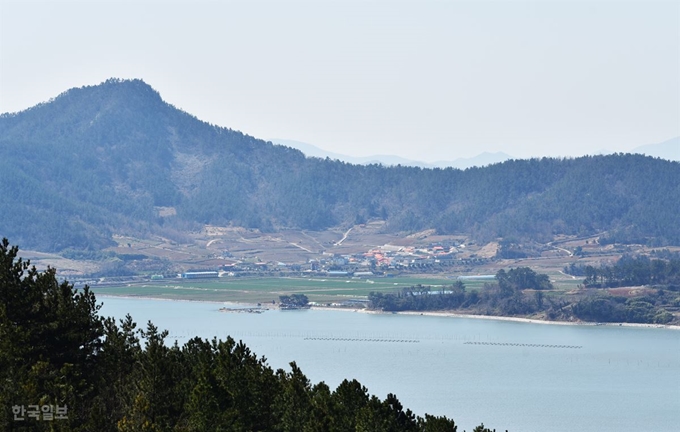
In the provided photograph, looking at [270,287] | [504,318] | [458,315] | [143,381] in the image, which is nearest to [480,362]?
[504,318]

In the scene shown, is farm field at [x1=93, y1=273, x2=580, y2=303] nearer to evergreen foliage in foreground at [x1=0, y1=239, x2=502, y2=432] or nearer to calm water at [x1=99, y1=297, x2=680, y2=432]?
calm water at [x1=99, y1=297, x2=680, y2=432]

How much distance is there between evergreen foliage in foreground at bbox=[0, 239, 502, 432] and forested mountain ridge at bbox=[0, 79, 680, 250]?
101393mm

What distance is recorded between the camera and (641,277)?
276ft

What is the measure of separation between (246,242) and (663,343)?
242 ft

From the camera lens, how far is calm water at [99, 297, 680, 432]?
3928cm

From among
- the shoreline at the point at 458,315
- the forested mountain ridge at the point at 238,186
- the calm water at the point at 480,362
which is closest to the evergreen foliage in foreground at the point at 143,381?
the calm water at the point at 480,362

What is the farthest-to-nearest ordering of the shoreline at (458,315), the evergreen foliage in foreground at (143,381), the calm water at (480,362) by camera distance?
the shoreline at (458,315) → the calm water at (480,362) → the evergreen foliage in foreground at (143,381)

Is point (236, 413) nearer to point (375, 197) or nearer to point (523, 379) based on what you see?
point (523, 379)

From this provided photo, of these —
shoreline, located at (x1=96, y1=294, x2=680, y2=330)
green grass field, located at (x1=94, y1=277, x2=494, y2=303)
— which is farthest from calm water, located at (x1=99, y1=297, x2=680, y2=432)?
green grass field, located at (x1=94, y1=277, x2=494, y2=303)

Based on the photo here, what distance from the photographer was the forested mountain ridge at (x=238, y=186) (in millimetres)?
137000

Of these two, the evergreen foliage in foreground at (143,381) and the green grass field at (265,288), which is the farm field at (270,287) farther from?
the evergreen foliage in foreground at (143,381)

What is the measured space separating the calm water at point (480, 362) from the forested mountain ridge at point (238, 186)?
186ft

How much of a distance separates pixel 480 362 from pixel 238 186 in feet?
379

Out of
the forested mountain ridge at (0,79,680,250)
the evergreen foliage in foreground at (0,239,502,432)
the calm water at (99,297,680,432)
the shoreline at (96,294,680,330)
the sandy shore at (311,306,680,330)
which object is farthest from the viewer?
the forested mountain ridge at (0,79,680,250)
